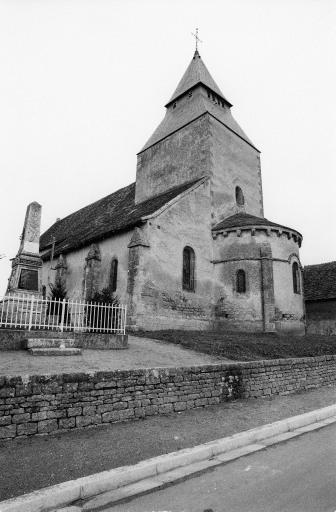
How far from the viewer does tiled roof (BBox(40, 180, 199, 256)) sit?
738 inches

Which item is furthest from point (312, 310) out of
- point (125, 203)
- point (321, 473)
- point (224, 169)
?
point (321, 473)

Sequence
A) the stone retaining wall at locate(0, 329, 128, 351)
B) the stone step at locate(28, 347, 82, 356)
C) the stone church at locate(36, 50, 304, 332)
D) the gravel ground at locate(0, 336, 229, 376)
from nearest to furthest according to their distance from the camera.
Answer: the gravel ground at locate(0, 336, 229, 376)
the stone step at locate(28, 347, 82, 356)
the stone retaining wall at locate(0, 329, 128, 351)
the stone church at locate(36, 50, 304, 332)

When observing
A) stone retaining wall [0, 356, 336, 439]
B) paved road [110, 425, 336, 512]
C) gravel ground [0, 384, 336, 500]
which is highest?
stone retaining wall [0, 356, 336, 439]

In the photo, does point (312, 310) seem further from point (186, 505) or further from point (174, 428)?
point (186, 505)

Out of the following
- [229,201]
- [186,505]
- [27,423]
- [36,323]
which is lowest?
[186,505]

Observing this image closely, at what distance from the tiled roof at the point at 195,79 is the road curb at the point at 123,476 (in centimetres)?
2434

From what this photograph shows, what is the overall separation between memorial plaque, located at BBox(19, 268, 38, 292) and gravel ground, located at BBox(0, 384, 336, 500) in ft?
24.9

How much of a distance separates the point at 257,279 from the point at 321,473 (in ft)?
45.7

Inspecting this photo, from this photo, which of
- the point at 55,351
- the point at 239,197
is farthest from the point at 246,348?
the point at 239,197

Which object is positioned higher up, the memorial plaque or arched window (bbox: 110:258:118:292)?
arched window (bbox: 110:258:118:292)

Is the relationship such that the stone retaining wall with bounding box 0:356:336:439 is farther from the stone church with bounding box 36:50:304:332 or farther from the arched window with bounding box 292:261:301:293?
the arched window with bounding box 292:261:301:293

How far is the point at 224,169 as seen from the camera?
21766 mm

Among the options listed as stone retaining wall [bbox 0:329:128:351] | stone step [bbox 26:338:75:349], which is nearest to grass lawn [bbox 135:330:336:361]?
stone retaining wall [bbox 0:329:128:351]

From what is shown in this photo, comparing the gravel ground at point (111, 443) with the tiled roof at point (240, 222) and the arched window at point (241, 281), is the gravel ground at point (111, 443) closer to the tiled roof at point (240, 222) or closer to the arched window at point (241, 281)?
the arched window at point (241, 281)
